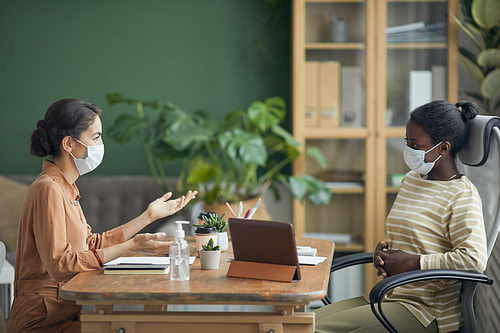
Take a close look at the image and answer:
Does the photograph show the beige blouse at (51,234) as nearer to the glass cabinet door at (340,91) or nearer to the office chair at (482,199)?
the office chair at (482,199)

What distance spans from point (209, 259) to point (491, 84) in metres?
2.25

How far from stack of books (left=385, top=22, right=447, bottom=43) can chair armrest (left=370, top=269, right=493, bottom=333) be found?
2.05m

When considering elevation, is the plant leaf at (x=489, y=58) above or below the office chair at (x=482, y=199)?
above

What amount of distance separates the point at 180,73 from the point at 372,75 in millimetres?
1395

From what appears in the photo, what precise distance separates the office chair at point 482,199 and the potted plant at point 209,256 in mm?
495

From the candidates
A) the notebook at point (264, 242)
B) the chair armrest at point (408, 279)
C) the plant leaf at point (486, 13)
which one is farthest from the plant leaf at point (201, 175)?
the plant leaf at point (486, 13)

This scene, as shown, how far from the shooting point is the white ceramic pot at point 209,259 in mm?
1554

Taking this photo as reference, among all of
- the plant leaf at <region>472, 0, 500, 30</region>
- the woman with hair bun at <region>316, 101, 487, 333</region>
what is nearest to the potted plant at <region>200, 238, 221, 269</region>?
the woman with hair bun at <region>316, 101, 487, 333</region>

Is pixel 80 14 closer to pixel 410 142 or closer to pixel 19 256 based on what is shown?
pixel 19 256

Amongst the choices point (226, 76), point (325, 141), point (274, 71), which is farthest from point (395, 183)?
point (226, 76)

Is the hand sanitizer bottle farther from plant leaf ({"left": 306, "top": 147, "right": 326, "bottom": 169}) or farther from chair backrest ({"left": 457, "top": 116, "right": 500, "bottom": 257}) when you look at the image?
plant leaf ({"left": 306, "top": 147, "right": 326, "bottom": 169})

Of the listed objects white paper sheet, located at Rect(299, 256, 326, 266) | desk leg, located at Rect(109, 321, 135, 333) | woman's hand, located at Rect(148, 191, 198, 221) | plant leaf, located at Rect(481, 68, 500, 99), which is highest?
plant leaf, located at Rect(481, 68, 500, 99)

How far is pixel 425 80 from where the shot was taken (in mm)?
3273

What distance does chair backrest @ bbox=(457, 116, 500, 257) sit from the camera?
1688 mm
